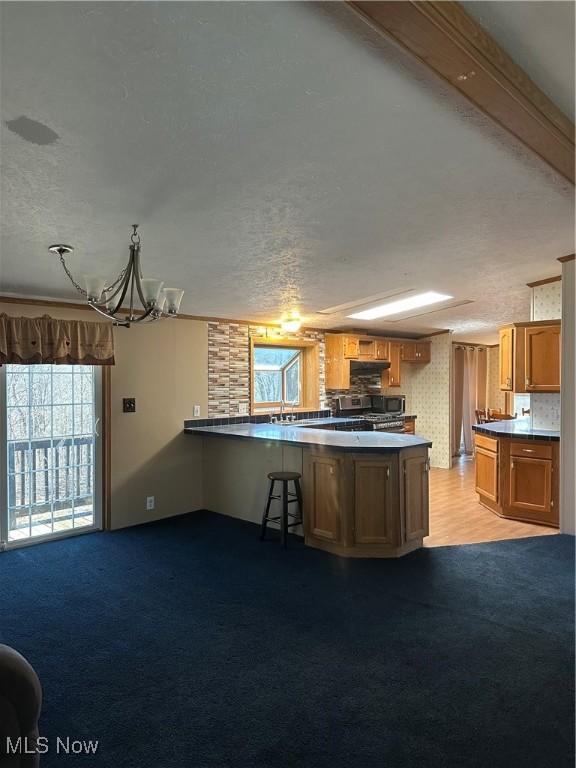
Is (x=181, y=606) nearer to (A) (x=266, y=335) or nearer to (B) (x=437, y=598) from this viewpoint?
(B) (x=437, y=598)

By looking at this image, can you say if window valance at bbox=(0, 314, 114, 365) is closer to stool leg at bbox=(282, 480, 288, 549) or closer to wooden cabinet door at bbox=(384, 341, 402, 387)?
stool leg at bbox=(282, 480, 288, 549)

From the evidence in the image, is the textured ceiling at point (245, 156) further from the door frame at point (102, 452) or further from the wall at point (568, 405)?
the door frame at point (102, 452)

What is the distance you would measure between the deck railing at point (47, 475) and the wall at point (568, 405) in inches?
173

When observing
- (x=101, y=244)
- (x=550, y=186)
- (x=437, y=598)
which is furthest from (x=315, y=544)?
(x=550, y=186)

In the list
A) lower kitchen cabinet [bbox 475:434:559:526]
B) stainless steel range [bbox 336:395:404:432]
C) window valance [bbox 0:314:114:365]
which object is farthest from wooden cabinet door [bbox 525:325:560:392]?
window valance [bbox 0:314:114:365]

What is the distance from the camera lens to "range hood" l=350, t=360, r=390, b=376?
24.6 feet

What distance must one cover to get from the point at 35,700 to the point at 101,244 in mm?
2439

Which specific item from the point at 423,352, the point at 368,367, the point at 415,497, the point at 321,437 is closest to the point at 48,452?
the point at 321,437

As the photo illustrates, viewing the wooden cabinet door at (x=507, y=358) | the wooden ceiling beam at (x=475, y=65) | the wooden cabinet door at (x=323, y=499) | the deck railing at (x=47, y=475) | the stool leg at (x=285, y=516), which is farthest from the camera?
the wooden cabinet door at (x=507, y=358)

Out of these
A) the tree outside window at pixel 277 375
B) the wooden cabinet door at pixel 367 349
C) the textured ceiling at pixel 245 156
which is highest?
the textured ceiling at pixel 245 156

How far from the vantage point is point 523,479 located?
4.90 meters

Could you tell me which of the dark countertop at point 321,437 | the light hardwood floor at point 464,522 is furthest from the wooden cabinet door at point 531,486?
the dark countertop at point 321,437

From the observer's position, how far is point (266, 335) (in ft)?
20.0

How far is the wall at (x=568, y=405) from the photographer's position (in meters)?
4.43
